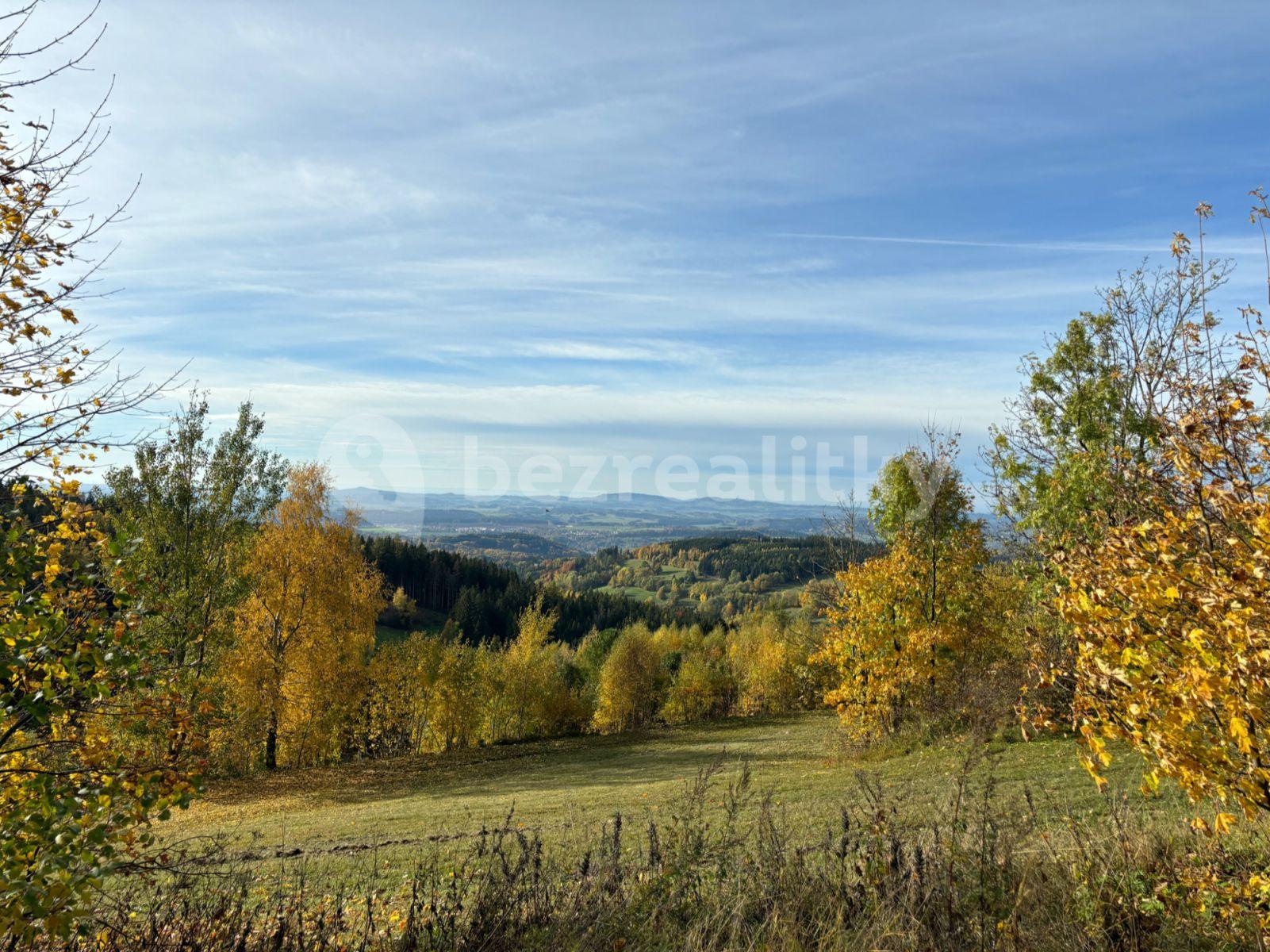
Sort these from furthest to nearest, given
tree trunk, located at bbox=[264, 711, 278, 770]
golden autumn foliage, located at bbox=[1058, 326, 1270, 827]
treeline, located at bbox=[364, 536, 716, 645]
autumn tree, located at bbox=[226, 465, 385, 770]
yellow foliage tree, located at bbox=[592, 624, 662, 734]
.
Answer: treeline, located at bbox=[364, 536, 716, 645]
yellow foliage tree, located at bbox=[592, 624, 662, 734]
tree trunk, located at bbox=[264, 711, 278, 770]
autumn tree, located at bbox=[226, 465, 385, 770]
golden autumn foliage, located at bbox=[1058, 326, 1270, 827]

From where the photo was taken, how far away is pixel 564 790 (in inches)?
870

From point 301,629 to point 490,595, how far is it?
8397 centimetres

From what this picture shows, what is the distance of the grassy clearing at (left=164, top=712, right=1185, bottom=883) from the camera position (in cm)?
1224

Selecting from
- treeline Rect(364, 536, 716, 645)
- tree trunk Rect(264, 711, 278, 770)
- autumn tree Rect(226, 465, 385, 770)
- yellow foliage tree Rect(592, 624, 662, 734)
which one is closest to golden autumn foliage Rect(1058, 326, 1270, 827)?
autumn tree Rect(226, 465, 385, 770)

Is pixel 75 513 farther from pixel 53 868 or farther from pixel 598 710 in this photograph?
pixel 598 710

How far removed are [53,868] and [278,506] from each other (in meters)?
27.4

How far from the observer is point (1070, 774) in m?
14.6

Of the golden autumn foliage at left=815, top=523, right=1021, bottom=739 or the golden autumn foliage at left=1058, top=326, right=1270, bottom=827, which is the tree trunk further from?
the golden autumn foliage at left=1058, top=326, right=1270, bottom=827

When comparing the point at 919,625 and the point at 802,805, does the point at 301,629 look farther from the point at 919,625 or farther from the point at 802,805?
the point at 919,625

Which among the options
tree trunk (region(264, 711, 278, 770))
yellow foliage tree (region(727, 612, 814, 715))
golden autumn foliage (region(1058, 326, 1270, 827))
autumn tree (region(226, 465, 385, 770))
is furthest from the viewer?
yellow foliage tree (region(727, 612, 814, 715))

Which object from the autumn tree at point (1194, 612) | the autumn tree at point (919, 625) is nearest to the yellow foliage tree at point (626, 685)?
the autumn tree at point (919, 625)

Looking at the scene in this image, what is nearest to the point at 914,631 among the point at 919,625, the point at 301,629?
the point at 919,625

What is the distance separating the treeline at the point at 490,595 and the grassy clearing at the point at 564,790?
7212cm

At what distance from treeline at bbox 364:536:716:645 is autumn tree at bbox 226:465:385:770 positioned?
72243 millimetres
